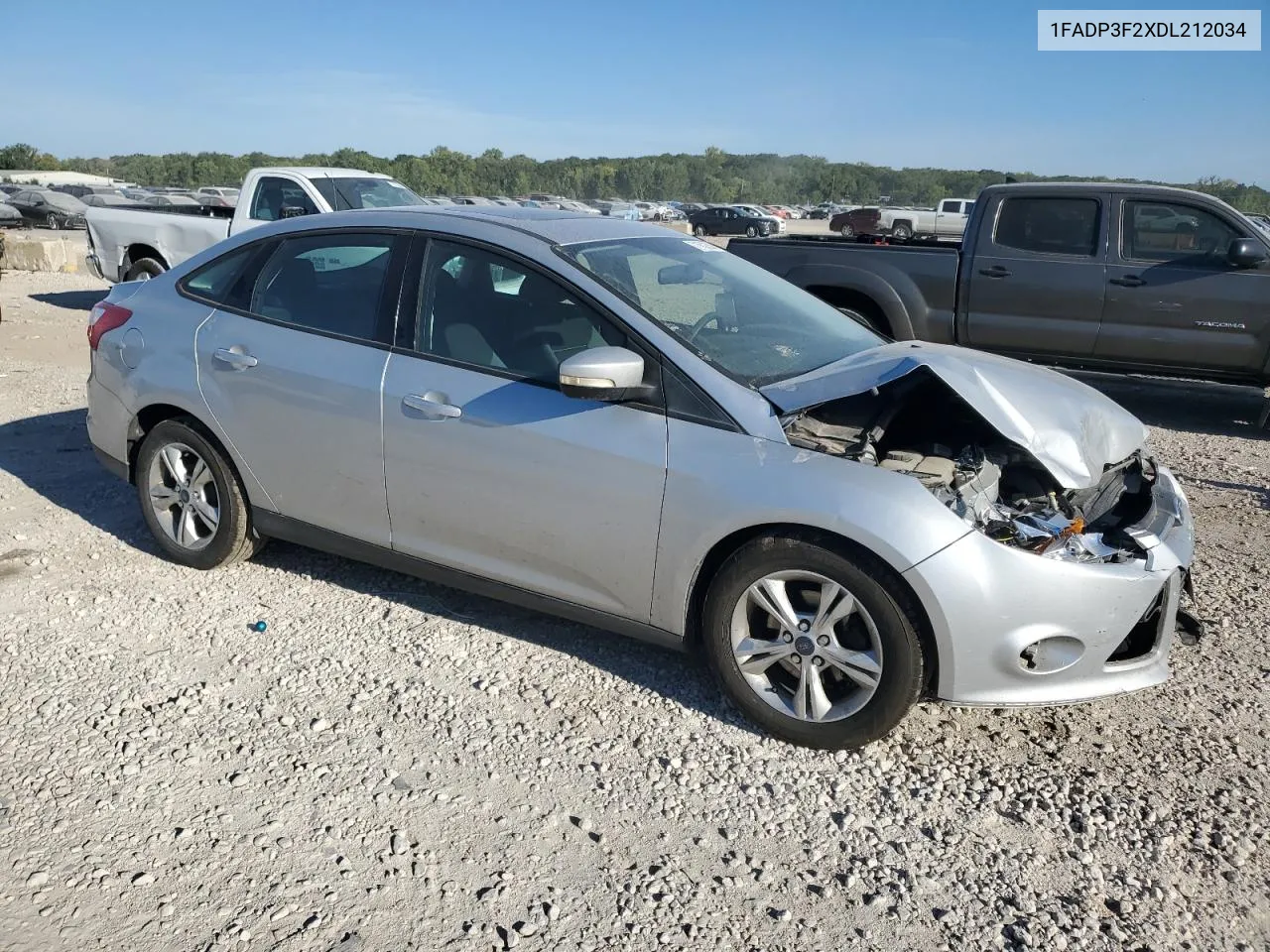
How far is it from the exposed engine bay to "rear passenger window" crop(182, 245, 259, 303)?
2.66 meters

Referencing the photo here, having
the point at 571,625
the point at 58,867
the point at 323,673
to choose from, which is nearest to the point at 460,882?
the point at 58,867

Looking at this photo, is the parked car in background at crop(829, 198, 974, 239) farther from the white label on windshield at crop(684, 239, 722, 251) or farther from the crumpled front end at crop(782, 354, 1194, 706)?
the crumpled front end at crop(782, 354, 1194, 706)

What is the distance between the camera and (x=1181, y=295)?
7805 millimetres

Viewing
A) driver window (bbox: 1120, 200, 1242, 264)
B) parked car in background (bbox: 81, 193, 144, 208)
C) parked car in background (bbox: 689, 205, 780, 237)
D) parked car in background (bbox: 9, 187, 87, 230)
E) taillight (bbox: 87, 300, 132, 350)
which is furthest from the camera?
parked car in background (bbox: 689, 205, 780, 237)

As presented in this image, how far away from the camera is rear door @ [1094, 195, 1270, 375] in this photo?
25.2 ft

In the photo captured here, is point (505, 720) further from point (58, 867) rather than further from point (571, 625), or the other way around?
point (58, 867)

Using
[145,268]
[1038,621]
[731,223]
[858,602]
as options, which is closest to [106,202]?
[145,268]

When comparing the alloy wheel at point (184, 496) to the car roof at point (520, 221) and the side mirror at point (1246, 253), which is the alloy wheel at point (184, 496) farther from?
the side mirror at point (1246, 253)

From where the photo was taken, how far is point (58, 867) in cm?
271

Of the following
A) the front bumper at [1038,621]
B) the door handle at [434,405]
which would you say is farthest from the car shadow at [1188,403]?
the door handle at [434,405]

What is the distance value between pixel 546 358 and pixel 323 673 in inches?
57.2

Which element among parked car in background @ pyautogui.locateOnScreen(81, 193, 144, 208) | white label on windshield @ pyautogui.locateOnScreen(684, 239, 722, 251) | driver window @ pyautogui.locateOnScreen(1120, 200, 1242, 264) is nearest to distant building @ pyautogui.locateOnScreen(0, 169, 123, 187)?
parked car in background @ pyautogui.locateOnScreen(81, 193, 144, 208)

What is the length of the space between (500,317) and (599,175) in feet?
406

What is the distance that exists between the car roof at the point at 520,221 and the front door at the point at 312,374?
102 millimetres
